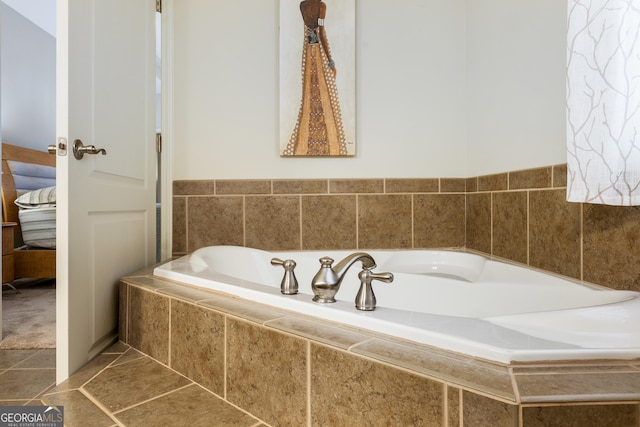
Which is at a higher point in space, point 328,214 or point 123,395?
point 328,214

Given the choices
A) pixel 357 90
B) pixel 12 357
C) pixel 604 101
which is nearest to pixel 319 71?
pixel 357 90

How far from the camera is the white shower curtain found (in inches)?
35.0

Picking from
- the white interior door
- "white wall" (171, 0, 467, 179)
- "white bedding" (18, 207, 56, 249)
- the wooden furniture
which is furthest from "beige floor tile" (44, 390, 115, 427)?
"white bedding" (18, 207, 56, 249)

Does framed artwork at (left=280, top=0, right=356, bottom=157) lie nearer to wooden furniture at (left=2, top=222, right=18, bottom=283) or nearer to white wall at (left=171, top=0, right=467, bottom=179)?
white wall at (left=171, top=0, right=467, bottom=179)

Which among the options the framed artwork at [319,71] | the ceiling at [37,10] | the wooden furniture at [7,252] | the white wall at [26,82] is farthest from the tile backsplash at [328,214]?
the ceiling at [37,10]

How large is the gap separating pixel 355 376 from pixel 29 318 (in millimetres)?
2124

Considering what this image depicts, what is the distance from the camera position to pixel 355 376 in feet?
2.33

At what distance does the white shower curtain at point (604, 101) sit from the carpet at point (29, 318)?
205 centimetres

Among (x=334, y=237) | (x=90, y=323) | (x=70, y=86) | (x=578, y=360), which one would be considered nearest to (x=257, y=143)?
(x=334, y=237)

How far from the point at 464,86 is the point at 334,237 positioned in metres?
1.11

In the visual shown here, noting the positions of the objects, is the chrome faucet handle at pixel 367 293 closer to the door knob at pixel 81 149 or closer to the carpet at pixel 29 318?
the door knob at pixel 81 149

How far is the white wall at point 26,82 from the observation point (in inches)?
140

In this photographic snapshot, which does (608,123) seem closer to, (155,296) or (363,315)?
(363,315)

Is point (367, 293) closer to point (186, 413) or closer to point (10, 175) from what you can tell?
point (186, 413)
